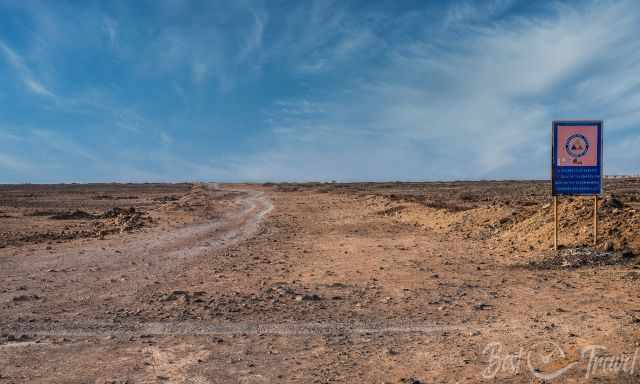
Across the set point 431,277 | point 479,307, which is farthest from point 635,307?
point 431,277

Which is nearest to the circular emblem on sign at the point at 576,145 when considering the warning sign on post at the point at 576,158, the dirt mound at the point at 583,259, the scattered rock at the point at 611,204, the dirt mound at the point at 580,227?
the warning sign on post at the point at 576,158

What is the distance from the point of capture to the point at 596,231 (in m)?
13.5

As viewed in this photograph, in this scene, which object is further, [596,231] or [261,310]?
[596,231]

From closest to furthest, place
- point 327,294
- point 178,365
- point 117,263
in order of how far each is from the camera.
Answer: point 178,365 < point 327,294 < point 117,263

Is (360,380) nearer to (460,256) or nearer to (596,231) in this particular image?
(460,256)

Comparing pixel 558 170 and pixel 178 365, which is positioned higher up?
pixel 558 170

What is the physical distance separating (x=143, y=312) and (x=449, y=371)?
200 inches

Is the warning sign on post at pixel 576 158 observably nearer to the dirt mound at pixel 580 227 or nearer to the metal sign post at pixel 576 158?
the metal sign post at pixel 576 158

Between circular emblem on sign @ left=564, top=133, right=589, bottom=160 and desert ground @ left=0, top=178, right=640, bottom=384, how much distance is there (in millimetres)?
2268


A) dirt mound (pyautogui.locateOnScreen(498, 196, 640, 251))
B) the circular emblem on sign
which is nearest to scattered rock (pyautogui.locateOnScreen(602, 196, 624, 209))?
dirt mound (pyautogui.locateOnScreen(498, 196, 640, 251))

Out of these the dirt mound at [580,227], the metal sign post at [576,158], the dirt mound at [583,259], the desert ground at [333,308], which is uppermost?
the metal sign post at [576,158]

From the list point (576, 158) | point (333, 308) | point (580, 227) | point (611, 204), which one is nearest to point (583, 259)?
point (580, 227)

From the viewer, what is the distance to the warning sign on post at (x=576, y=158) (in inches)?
539

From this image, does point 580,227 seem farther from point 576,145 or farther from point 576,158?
point 576,145
